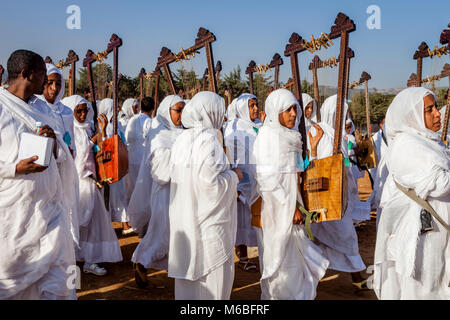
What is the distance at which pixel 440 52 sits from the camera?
5.78m

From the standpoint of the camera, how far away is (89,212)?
5527mm

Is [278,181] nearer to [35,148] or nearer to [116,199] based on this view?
[35,148]

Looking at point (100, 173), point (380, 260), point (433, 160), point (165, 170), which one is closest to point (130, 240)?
point (100, 173)

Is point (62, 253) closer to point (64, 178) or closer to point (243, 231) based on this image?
point (64, 178)

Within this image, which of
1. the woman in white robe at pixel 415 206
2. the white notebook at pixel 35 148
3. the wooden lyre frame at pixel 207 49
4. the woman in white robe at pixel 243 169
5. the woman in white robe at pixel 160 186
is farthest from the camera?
the woman in white robe at pixel 243 169

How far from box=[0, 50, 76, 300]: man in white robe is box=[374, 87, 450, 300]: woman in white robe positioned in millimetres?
2428

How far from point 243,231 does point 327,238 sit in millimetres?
1342

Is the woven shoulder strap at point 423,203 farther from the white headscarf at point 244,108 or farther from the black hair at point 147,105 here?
the black hair at point 147,105

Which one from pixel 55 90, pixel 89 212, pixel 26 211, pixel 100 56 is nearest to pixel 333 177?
pixel 26 211

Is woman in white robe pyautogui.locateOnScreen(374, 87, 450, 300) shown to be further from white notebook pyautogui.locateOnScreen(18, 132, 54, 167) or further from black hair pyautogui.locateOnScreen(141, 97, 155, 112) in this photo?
black hair pyautogui.locateOnScreen(141, 97, 155, 112)

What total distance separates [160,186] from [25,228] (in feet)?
7.11

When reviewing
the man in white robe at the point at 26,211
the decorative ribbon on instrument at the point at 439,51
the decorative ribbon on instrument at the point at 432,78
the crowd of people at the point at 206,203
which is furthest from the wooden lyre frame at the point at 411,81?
the man in white robe at the point at 26,211

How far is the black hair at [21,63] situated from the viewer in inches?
117

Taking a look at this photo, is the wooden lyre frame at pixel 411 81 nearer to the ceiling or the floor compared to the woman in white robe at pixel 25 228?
nearer to the ceiling
